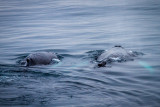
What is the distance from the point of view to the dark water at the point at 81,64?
19.9ft

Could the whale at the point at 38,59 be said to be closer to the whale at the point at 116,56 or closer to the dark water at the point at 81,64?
the dark water at the point at 81,64

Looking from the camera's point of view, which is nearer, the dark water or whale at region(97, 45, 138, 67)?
the dark water

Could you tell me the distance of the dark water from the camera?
19.9 feet

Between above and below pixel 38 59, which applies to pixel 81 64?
below

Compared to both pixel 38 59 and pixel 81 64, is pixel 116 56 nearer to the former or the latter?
pixel 81 64

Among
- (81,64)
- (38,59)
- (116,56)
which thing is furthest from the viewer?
(116,56)

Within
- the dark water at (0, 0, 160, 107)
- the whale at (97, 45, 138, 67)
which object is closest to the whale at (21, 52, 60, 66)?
the dark water at (0, 0, 160, 107)

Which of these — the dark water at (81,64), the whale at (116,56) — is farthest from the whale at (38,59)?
the whale at (116,56)

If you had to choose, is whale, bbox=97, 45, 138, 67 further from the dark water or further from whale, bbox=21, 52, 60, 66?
whale, bbox=21, 52, 60, 66

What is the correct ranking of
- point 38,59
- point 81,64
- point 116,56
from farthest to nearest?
point 116,56 → point 81,64 → point 38,59

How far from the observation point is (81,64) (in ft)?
30.9

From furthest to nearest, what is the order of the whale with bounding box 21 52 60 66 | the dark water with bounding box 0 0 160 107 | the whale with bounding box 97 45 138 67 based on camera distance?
the whale with bounding box 97 45 138 67 < the whale with bounding box 21 52 60 66 < the dark water with bounding box 0 0 160 107

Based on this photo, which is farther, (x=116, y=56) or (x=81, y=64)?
(x=116, y=56)

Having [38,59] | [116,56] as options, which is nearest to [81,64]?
[116,56]
